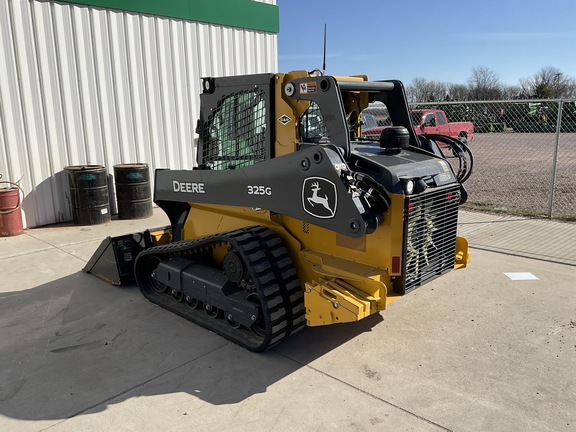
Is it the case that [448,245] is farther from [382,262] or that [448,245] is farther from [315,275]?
[315,275]

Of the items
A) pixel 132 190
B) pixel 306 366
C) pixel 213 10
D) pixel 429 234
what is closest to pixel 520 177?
pixel 213 10

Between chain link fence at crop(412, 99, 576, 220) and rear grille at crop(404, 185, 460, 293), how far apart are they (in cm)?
480

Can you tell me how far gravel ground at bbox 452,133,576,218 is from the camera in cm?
974

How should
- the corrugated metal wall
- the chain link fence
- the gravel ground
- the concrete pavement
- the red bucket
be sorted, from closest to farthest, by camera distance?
the concrete pavement
the red bucket
the corrugated metal wall
the chain link fence
the gravel ground

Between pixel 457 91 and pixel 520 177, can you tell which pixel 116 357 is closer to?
pixel 520 177

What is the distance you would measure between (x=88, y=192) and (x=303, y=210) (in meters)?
5.67

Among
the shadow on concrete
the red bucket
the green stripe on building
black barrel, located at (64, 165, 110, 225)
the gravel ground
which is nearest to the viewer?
the shadow on concrete

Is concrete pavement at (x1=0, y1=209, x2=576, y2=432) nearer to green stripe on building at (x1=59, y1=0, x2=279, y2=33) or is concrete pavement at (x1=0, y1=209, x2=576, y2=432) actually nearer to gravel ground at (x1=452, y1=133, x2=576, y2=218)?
gravel ground at (x1=452, y1=133, x2=576, y2=218)

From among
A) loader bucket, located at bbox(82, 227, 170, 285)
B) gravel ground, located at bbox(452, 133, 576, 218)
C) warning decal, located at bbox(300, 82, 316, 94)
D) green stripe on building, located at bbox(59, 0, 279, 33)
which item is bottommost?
gravel ground, located at bbox(452, 133, 576, 218)

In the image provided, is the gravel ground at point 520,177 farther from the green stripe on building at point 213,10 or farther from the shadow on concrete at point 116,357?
the shadow on concrete at point 116,357

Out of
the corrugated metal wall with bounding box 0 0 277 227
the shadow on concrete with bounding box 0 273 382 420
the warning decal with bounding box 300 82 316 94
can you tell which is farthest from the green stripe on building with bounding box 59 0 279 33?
the warning decal with bounding box 300 82 316 94

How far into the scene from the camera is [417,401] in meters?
3.26

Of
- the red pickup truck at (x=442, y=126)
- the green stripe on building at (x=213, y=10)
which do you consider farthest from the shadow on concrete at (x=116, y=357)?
the red pickup truck at (x=442, y=126)

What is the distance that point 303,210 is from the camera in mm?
3713
